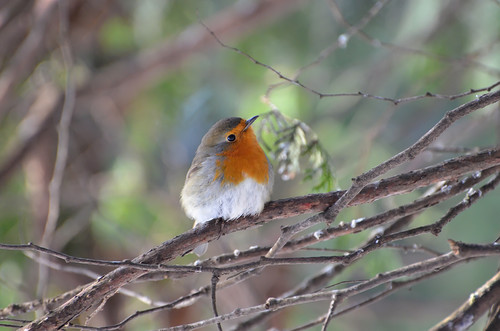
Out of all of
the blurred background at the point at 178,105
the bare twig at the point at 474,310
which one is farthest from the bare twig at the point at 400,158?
the blurred background at the point at 178,105

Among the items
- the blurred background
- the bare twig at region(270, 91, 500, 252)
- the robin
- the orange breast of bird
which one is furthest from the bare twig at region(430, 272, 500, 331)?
the blurred background

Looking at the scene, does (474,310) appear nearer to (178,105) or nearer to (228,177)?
(228,177)

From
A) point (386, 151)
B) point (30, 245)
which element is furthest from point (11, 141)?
point (30, 245)

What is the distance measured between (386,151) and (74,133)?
4324 mm

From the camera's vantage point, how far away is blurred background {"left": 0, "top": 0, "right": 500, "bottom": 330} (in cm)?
628

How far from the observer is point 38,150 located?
7.16m

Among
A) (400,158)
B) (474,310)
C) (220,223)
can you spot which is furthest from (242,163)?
(474,310)

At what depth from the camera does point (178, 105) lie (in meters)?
8.63

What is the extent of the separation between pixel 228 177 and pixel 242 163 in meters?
0.13

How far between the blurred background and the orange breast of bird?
4.33ft

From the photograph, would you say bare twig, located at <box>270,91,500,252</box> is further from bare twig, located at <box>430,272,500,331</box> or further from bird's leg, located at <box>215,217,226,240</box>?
bare twig, located at <box>430,272,500,331</box>

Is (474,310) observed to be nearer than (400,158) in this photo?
No

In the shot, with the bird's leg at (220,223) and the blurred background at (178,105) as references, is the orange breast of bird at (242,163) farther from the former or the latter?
the blurred background at (178,105)

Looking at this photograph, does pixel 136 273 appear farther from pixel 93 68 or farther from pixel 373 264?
pixel 93 68
